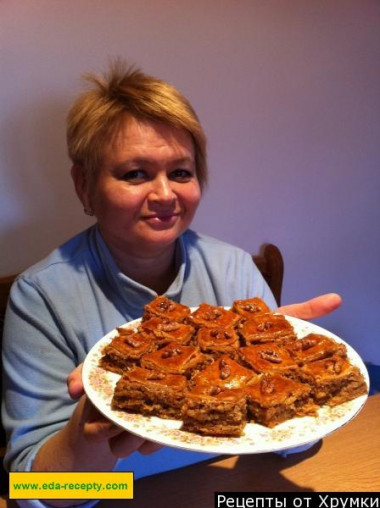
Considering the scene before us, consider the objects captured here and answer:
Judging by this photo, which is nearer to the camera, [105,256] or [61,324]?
[61,324]

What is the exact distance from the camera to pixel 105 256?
201cm

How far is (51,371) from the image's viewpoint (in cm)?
183

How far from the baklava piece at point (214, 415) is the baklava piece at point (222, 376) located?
6 centimetres

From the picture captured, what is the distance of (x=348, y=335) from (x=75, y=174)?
8.75 feet

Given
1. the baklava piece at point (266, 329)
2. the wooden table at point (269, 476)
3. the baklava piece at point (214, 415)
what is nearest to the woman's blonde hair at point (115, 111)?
the baklava piece at point (266, 329)

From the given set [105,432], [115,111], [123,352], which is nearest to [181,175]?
[115,111]

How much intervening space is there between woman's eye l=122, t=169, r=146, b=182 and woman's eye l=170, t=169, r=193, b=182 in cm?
13

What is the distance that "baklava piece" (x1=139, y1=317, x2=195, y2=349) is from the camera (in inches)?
61.1

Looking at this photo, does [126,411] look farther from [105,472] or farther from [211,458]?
[211,458]

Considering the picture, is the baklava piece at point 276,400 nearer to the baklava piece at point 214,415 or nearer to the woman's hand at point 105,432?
the baklava piece at point 214,415

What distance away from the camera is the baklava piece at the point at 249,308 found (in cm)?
173

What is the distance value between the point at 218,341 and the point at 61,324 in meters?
0.71

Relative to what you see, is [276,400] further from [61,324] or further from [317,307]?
[61,324]

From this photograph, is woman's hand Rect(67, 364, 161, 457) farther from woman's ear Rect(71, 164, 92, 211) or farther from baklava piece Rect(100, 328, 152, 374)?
woman's ear Rect(71, 164, 92, 211)
